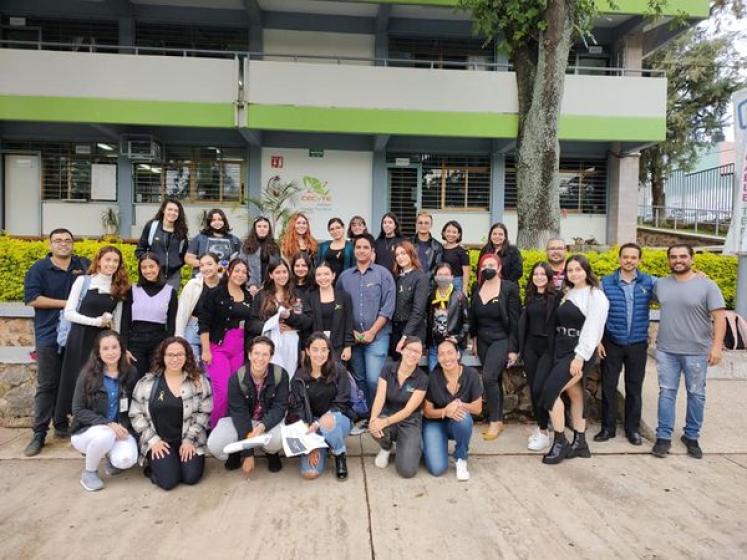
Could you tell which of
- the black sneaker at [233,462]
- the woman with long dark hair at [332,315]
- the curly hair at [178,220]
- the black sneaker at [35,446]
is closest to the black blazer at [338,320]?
the woman with long dark hair at [332,315]

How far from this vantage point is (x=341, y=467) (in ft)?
14.0

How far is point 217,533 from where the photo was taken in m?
3.41

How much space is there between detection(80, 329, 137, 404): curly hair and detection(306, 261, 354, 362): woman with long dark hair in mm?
1557

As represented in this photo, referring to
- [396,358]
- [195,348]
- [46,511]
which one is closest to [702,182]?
[396,358]

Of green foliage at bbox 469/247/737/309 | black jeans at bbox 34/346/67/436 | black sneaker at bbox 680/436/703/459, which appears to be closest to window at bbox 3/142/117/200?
black jeans at bbox 34/346/67/436

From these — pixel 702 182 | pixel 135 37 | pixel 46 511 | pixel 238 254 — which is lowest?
pixel 46 511

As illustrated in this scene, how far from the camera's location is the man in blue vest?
488 centimetres

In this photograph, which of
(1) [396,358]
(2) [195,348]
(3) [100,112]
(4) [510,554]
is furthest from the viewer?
(3) [100,112]

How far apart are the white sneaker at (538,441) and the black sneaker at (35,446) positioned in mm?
4232

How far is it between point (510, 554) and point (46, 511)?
3.03 meters

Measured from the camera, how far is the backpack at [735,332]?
5.48 metres

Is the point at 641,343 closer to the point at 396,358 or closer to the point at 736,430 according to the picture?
the point at 736,430

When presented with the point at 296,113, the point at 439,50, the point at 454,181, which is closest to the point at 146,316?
the point at 296,113

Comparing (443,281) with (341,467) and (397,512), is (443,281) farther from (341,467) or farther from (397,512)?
(397,512)
